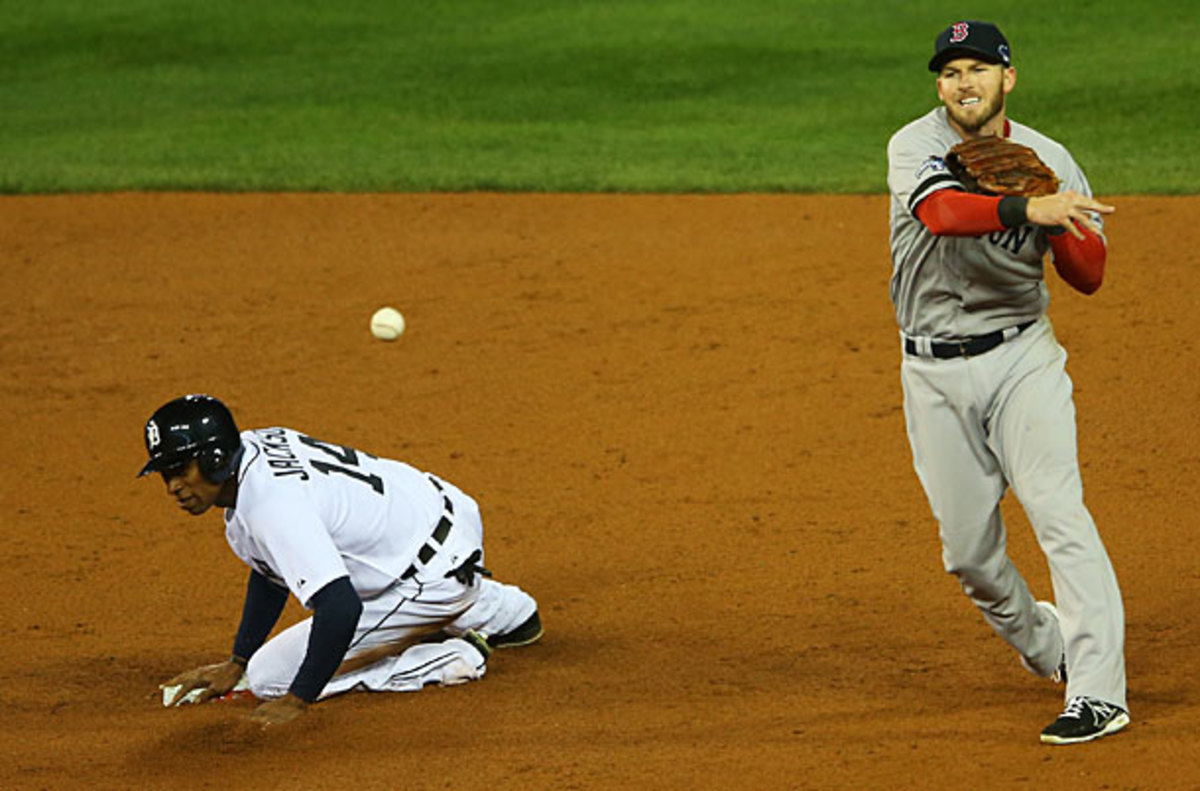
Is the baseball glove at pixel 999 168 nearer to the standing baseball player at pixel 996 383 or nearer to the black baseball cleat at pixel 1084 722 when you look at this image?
the standing baseball player at pixel 996 383

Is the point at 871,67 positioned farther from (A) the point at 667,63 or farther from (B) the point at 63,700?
(B) the point at 63,700

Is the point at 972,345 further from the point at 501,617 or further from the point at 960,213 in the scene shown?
the point at 501,617

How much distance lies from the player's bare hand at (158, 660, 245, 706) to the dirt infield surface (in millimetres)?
57

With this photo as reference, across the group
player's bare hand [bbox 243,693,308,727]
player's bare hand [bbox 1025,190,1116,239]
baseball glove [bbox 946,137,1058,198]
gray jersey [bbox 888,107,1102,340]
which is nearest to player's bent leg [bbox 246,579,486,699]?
player's bare hand [bbox 243,693,308,727]

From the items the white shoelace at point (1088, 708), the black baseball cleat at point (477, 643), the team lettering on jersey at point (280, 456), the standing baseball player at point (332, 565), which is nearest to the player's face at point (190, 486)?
the standing baseball player at point (332, 565)

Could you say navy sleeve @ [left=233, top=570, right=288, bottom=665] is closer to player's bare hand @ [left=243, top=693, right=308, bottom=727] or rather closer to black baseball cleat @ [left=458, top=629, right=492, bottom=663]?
player's bare hand @ [left=243, top=693, right=308, bottom=727]

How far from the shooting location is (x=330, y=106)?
18625 mm

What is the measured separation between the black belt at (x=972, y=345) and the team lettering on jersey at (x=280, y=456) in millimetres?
2117

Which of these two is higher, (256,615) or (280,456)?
(280,456)

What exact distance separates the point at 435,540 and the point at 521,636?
0.53 m

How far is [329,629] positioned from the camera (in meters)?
5.60

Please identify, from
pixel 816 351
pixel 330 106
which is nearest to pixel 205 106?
pixel 330 106

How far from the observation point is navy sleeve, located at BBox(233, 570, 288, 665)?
618 cm

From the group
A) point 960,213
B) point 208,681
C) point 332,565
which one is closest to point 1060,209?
point 960,213
